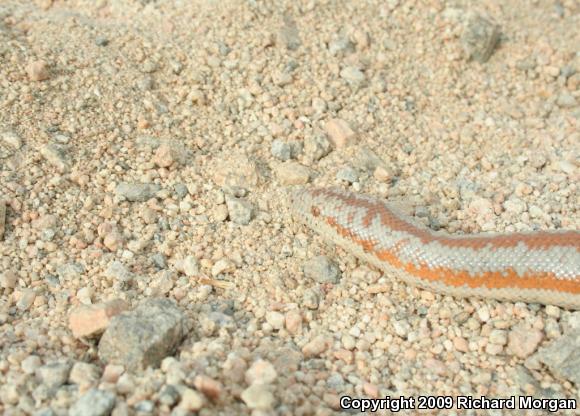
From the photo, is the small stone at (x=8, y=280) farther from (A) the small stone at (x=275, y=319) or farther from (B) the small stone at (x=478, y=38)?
(B) the small stone at (x=478, y=38)

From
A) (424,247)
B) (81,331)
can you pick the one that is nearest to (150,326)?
(81,331)

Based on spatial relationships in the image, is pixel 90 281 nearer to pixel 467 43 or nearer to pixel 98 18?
pixel 98 18

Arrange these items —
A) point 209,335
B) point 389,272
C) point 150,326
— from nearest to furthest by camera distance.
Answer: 1. point 150,326
2. point 209,335
3. point 389,272

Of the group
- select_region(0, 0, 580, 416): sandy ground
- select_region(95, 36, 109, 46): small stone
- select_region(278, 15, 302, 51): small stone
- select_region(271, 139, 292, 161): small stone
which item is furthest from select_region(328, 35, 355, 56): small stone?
select_region(95, 36, 109, 46): small stone

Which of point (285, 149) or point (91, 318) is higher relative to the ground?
point (285, 149)

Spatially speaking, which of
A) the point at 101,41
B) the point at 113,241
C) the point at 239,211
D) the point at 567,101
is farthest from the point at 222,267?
the point at 567,101

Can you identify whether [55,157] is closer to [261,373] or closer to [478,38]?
[261,373]
